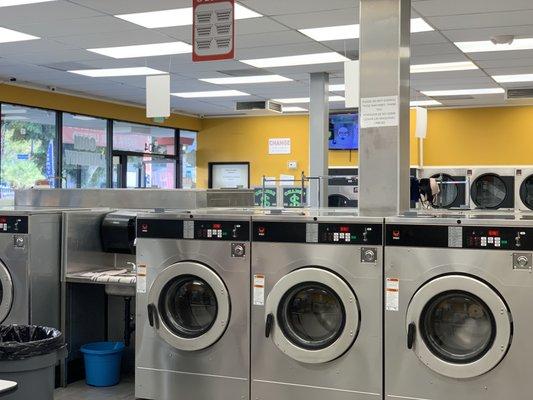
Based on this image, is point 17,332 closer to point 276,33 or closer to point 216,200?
point 216,200

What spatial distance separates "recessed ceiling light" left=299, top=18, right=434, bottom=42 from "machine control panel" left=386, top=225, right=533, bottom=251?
11.5 feet

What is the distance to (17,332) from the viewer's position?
13.8 ft

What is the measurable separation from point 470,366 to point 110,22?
492 cm

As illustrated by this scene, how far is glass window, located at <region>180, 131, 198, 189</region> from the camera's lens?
15.2 metres

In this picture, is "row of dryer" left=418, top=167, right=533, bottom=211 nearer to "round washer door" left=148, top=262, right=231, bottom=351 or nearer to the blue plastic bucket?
the blue plastic bucket

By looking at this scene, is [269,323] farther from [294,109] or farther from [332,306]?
[294,109]

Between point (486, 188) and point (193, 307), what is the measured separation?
6.74m

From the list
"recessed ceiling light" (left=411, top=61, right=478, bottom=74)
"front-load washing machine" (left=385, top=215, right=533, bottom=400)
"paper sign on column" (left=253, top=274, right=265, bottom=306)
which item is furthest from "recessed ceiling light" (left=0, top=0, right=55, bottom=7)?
"recessed ceiling light" (left=411, top=61, right=478, bottom=74)

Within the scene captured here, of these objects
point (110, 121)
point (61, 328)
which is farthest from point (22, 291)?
point (110, 121)

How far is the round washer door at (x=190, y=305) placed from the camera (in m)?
4.13

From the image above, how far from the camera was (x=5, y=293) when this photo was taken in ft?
16.4

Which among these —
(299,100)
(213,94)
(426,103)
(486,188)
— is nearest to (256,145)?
(299,100)

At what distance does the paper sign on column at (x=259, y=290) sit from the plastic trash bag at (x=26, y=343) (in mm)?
1082

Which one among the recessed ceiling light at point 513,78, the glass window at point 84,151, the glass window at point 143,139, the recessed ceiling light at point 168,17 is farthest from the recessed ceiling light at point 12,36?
the recessed ceiling light at point 513,78
